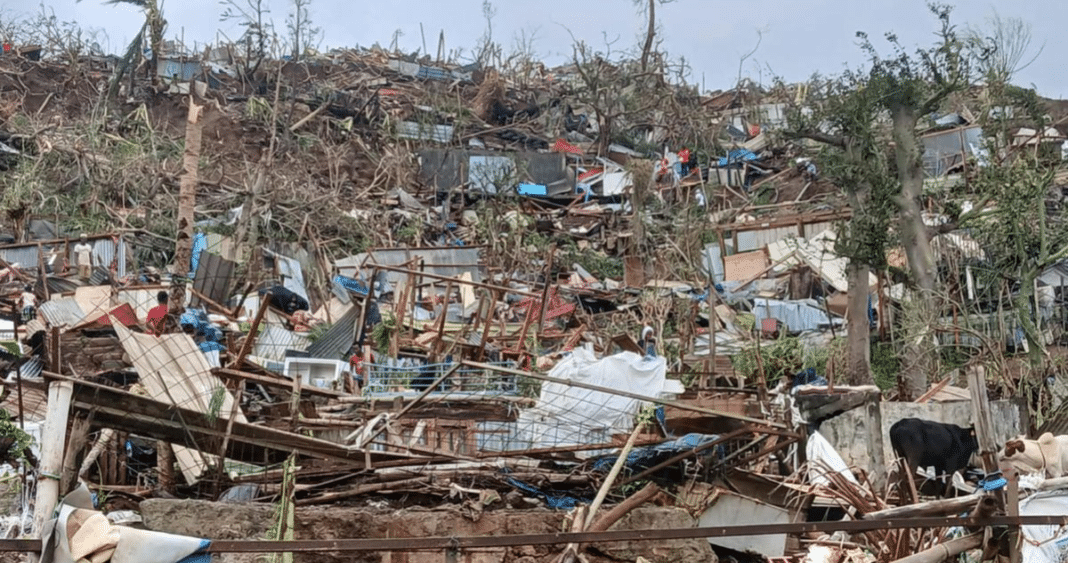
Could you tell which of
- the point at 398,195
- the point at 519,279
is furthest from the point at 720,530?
the point at 398,195

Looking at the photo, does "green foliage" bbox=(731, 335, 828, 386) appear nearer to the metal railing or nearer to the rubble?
the rubble

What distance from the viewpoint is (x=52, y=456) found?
16.3 feet

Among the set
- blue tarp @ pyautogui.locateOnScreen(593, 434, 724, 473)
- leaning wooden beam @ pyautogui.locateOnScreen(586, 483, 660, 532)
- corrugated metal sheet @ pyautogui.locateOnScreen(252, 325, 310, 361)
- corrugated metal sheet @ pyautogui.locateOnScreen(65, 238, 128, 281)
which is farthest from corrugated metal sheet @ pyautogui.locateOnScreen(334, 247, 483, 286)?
leaning wooden beam @ pyautogui.locateOnScreen(586, 483, 660, 532)

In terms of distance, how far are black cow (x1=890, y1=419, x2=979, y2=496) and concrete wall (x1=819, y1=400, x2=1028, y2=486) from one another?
1.08 m

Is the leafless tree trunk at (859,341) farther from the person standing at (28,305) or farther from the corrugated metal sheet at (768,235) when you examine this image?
the person standing at (28,305)

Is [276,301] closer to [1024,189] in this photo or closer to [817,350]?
[817,350]

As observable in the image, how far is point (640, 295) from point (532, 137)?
1156 centimetres

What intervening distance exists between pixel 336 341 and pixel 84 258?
546cm

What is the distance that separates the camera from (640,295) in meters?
19.3

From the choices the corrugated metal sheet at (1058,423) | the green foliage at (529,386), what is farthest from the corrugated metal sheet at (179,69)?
the corrugated metal sheet at (1058,423)

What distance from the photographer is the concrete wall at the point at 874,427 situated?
33.0 feet

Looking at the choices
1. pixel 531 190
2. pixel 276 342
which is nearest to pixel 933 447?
pixel 276 342

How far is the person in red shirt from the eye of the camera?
11.6 metres

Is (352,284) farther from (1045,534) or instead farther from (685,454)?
(1045,534)
